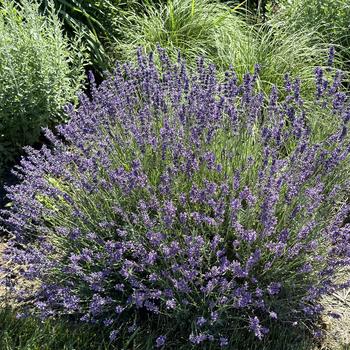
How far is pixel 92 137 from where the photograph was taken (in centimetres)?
314

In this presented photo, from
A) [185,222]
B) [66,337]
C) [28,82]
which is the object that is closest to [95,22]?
[28,82]

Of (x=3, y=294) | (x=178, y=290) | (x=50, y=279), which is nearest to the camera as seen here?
(x=178, y=290)

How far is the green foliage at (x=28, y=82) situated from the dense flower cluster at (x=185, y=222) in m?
0.71

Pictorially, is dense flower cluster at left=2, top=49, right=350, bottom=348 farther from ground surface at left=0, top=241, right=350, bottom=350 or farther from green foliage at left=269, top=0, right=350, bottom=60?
green foliage at left=269, top=0, right=350, bottom=60

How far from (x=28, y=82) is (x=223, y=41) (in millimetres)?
1961

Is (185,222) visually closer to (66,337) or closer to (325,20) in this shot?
(66,337)

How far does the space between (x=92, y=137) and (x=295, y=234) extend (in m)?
1.23

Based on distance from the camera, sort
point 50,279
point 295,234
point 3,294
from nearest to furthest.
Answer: point 295,234 → point 50,279 → point 3,294

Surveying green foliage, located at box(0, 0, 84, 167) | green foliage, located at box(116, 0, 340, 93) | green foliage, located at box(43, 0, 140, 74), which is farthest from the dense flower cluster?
green foliage, located at box(43, 0, 140, 74)

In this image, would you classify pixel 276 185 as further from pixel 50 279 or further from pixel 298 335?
pixel 50 279

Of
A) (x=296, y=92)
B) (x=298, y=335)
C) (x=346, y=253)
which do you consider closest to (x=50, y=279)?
(x=298, y=335)

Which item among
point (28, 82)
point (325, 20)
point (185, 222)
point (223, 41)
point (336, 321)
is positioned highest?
point (28, 82)

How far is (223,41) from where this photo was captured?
5.08 meters

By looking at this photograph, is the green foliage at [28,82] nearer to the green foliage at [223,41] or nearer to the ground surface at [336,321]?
the green foliage at [223,41]
